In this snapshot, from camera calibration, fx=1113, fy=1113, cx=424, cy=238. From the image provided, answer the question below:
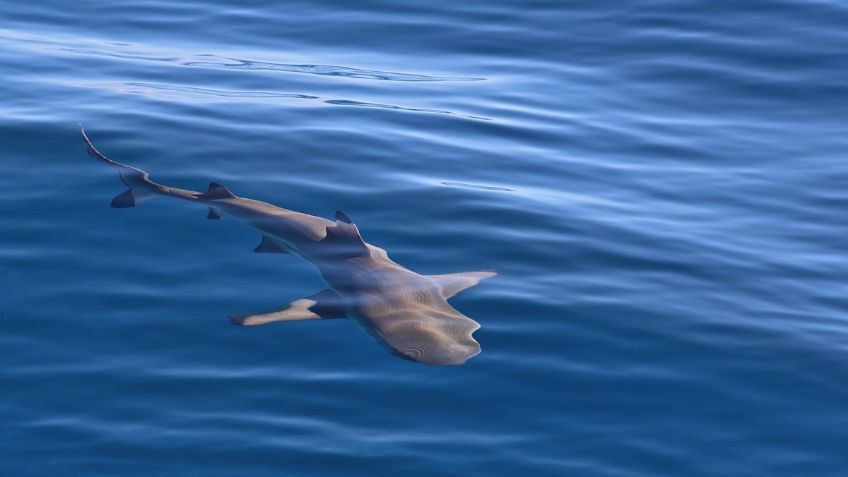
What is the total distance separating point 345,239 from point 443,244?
48.5 inches

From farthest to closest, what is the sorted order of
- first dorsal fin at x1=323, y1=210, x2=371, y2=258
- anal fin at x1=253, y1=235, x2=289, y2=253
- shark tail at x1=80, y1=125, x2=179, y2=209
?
1. shark tail at x1=80, y1=125, x2=179, y2=209
2. anal fin at x1=253, y1=235, x2=289, y2=253
3. first dorsal fin at x1=323, y1=210, x2=371, y2=258

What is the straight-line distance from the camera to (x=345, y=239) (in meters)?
8.45

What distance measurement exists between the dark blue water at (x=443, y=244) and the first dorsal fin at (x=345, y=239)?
36 centimetres

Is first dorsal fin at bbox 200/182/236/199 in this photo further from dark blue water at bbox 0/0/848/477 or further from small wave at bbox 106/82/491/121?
small wave at bbox 106/82/491/121

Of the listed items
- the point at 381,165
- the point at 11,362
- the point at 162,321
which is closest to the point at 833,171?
the point at 381,165

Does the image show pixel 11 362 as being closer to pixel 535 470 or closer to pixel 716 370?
pixel 535 470

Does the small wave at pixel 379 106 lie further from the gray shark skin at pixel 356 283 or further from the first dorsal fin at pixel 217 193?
the first dorsal fin at pixel 217 193

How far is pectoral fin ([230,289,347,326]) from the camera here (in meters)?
7.52

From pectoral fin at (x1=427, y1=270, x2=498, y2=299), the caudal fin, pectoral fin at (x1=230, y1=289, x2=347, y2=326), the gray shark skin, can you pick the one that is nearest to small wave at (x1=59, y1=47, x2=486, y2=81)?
the caudal fin

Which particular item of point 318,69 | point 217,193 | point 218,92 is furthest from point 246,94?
point 217,193

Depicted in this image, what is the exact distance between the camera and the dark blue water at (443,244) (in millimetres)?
6535

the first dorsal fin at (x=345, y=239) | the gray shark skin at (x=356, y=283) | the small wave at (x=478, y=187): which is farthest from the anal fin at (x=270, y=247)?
the small wave at (x=478, y=187)

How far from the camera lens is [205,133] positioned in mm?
11836

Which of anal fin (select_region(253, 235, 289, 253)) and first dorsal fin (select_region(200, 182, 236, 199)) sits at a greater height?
first dorsal fin (select_region(200, 182, 236, 199))
